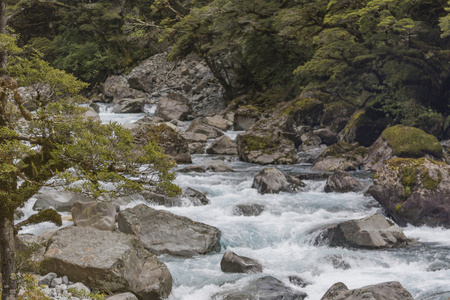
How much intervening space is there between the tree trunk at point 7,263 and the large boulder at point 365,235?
608 cm

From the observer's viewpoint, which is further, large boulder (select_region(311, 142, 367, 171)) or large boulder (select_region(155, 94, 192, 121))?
large boulder (select_region(155, 94, 192, 121))

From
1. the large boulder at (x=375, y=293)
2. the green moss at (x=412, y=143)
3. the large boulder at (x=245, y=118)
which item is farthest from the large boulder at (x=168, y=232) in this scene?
the large boulder at (x=245, y=118)

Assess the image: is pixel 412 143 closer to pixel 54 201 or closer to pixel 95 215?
pixel 95 215

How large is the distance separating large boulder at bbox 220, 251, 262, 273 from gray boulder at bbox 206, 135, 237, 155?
1135cm

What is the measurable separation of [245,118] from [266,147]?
5.83m

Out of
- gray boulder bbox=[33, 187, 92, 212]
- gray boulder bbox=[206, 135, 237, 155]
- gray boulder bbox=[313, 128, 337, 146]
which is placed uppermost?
gray boulder bbox=[33, 187, 92, 212]

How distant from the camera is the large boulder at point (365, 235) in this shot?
8.86m

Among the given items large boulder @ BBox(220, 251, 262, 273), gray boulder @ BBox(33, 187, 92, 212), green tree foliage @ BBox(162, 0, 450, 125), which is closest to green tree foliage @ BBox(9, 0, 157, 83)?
green tree foliage @ BBox(162, 0, 450, 125)

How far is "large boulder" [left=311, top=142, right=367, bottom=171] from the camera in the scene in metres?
16.0

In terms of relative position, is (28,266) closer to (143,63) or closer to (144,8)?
(143,63)

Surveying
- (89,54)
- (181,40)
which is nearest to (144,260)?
(181,40)

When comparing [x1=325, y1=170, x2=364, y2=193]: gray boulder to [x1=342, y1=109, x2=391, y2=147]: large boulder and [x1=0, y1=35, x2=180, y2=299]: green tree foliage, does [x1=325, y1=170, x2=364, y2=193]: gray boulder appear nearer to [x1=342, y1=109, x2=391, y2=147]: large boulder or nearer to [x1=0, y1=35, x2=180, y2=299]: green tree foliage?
[x1=342, y1=109, x2=391, y2=147]: large boulder

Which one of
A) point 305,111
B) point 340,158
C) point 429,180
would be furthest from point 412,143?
point 305,111

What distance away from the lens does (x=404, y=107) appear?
1784 centimetres
